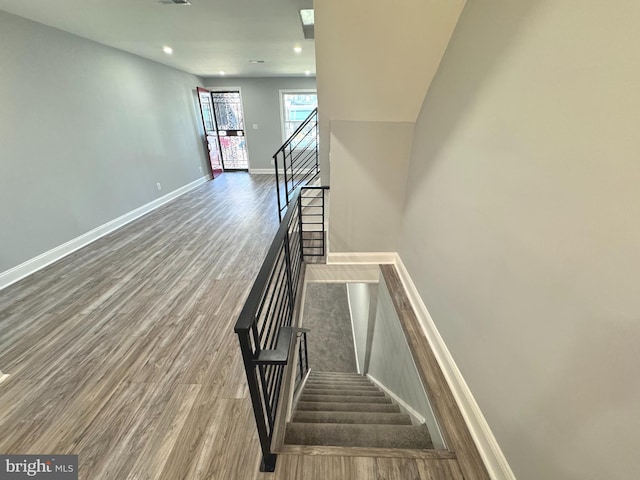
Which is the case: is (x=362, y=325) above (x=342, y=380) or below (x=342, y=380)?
above

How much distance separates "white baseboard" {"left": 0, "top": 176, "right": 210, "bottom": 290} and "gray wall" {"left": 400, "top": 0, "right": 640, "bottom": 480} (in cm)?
411

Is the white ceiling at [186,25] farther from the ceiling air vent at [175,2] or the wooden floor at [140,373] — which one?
the wooden floor at [140,373]

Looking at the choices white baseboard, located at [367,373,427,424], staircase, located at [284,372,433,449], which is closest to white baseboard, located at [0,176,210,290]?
staircase, located at [284,372,433,449]

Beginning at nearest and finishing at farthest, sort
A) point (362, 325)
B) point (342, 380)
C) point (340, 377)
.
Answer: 1. point (342, 380)
2. point (340, 377)
3. point (362, 325)

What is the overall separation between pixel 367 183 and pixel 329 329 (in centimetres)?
337

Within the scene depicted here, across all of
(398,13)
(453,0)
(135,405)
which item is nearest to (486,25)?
(453,0)

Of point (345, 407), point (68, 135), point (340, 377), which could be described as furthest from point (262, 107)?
point (345, 407)

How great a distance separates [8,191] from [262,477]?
3571 millimetres

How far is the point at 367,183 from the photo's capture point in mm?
2348

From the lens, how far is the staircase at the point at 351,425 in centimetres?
140

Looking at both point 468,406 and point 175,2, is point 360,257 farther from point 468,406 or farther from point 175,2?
point 175,2

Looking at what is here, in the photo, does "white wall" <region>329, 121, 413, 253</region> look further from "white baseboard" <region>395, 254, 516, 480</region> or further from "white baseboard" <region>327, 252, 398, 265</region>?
"white baseboard" <region>395, 254, 516, 480</region>

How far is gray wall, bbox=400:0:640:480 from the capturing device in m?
0.64

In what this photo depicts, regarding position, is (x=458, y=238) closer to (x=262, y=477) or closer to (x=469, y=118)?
(x=469, y=118)
